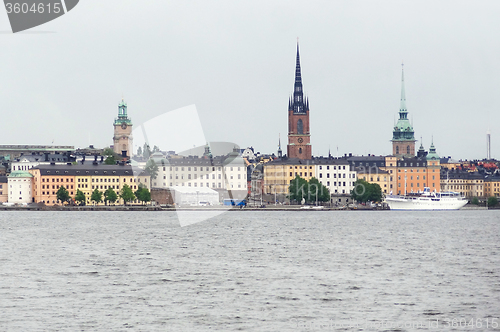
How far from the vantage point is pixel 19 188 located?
4043 inches

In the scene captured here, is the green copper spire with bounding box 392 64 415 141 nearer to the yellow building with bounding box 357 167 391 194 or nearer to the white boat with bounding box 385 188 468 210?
the yellow building with bounding box 357 167 391 194

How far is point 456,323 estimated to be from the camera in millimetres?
20859

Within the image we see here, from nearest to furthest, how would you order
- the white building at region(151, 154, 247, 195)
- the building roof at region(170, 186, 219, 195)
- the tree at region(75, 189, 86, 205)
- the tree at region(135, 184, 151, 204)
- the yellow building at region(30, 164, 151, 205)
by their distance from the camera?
the building roof at region(170, 186, 219, 195) → the tree at region(135, 184, 151, 204) → the white building at region(151, 154, 247, 195) → the tree at region(75, 189, 86, 205) → the yellow building at region(30, 164, 151, 205)

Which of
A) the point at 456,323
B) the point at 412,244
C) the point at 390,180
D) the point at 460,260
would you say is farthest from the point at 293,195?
the point at 456,323

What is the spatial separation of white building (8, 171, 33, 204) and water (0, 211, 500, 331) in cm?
5735

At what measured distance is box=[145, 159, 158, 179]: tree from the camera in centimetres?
8981

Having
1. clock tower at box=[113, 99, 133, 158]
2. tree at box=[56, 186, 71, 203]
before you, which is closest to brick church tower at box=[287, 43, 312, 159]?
tree at box=[56, 186, 71, 203]

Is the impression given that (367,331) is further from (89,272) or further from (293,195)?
(293,195)

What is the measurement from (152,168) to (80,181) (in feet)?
38.3

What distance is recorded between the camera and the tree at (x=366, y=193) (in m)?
101

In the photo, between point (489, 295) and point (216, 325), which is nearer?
point (216, 325)

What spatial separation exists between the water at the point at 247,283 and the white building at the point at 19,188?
2258 inches

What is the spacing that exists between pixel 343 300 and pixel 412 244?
63.0 ft

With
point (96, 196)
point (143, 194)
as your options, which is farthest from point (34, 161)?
point (143, 194)
